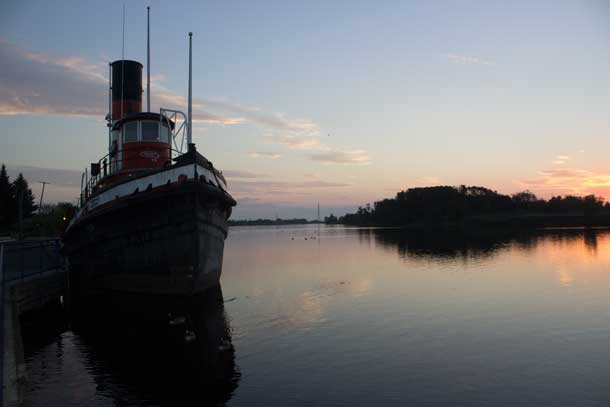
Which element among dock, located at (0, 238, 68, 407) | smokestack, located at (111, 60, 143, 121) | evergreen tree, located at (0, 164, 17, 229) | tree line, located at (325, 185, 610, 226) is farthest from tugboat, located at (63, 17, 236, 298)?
tree line, located at (325, 185, 610, 226)

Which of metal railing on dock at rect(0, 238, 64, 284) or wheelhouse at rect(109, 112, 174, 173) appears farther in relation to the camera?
wheelhouse at rect(109, 112, 174, 173)

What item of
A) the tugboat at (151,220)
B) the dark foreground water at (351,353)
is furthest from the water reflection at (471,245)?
the tugboat at (151,220)

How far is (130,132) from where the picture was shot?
19219mm

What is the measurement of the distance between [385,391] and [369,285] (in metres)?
15.2

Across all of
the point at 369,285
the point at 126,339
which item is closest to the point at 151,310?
the point at 126,339

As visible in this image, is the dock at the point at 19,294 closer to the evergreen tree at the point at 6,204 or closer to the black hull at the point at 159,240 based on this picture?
the black hull at the point at 159,240

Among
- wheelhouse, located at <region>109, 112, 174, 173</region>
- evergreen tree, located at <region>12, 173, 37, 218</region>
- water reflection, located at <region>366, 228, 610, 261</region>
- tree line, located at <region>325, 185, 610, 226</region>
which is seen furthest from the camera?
tree line, located at <region>325, 185, 610, 226</region>

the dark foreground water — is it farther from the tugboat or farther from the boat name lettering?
the boat name lettering

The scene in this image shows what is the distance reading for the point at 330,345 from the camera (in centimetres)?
1251

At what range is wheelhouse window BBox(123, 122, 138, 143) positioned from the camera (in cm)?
1916

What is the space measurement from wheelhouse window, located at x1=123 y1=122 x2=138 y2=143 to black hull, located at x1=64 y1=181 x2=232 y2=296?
3.48 metres

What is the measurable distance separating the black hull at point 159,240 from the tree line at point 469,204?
470 feet

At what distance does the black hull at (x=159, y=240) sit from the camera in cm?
1603

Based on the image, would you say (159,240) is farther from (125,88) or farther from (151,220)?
(125,88)
